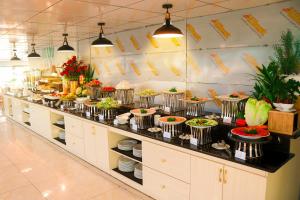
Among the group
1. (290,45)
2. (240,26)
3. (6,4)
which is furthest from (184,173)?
(6,4)

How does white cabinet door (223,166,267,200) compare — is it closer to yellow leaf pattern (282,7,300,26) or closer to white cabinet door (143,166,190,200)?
white cabinet door (143,166,190,200)

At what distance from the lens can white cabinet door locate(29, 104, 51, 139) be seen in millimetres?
4896

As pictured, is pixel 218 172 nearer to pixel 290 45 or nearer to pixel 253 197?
pixel 253 197

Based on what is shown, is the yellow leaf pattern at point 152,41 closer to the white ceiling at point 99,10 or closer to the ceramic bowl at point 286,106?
the white ceiling at point 99,10

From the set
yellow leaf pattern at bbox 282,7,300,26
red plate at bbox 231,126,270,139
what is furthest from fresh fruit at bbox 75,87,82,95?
yellow leaf pattern at bbox 282,7,300,26

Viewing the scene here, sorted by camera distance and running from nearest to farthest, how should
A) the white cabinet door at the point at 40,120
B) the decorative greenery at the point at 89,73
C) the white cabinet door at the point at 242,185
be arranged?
the white cabinet door at the point at 242,185
the white cabinet door at the point at 40,120
the decorative greenery at the point at 89,73

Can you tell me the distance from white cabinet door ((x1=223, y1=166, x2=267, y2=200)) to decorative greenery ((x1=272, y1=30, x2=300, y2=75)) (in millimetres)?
1142

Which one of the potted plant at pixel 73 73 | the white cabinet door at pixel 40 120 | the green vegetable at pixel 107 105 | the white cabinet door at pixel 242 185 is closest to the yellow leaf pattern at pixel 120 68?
the potted plant at pixel 73 73

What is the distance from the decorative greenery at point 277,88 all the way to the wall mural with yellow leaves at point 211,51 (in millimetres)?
592

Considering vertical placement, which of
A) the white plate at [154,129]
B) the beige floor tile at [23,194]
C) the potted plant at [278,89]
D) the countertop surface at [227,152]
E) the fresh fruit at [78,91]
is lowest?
the beige floor tile at [23,194]

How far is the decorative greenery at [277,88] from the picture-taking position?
2.08 metres

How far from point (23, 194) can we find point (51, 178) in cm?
44

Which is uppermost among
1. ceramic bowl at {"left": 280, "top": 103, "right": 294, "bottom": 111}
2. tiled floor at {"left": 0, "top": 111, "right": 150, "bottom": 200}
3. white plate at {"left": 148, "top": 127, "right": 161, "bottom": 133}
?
ceramic bowl at {"left": 280, "top": 103, "right": 294, "bottom": 111}

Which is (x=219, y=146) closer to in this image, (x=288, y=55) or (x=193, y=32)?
(x=288, y=55)
